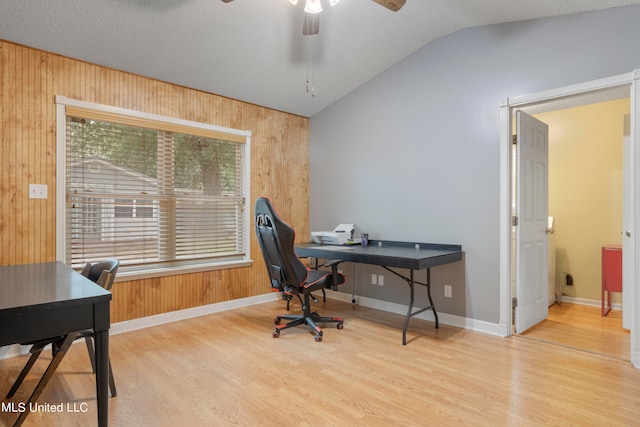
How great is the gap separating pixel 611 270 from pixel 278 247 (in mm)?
3401

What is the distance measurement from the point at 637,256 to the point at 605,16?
1.73m

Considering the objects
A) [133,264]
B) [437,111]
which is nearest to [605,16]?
[437,111]

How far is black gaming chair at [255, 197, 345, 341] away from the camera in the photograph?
2914mm

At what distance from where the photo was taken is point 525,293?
322cm

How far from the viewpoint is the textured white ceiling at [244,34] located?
2605 mm

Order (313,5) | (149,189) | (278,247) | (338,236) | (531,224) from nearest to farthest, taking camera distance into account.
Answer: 1. (313,5)
2. (278,247)
3. (531,224)
4. (149,189)
5. (338,236)

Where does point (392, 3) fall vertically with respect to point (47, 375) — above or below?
above

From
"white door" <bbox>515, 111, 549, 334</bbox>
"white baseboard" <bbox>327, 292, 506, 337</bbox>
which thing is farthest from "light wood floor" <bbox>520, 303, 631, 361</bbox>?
"white baseboard" <bbox>327, 292, 506, 337</bbox>

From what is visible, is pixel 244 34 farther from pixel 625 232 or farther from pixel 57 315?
pixel 625 232

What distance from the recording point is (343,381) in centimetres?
228

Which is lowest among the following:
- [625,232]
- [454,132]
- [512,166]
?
[625,232]

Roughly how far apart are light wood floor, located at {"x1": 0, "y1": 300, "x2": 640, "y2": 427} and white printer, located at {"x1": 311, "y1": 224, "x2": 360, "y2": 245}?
1035 mm

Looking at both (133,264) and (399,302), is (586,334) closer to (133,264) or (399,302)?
(399,302)

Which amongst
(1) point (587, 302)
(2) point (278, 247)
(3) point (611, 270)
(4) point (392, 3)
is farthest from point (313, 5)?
(1) point (587, 302)
